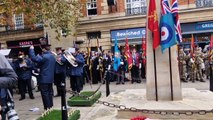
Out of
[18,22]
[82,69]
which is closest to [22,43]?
[18,22]

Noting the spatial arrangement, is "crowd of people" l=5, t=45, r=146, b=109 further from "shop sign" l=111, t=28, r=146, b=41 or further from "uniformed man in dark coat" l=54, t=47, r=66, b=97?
"shop sign" l=111, t=28, r=146, b=41

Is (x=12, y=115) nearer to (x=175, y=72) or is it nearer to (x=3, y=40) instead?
(x=175, y=72)

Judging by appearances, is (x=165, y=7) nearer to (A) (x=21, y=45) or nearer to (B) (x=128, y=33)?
(B) (x=128, y=33)

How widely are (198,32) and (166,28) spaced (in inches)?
785

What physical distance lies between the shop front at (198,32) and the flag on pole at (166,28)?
19.0 metres

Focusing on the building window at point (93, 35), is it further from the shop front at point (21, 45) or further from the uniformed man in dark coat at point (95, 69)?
the uniformed man in dark coat at point (95, 69)

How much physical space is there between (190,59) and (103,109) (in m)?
9.15

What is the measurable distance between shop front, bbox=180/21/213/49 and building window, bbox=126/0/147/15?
12.2 feet

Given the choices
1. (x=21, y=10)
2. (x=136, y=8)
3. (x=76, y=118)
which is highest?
(x=136, y=8)

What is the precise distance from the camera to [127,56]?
17.8 m

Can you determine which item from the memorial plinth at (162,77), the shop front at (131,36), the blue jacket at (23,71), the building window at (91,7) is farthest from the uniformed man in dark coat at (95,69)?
the building window at (91,7)

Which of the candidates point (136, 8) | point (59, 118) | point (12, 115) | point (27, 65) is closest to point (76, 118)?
point (59, 118)

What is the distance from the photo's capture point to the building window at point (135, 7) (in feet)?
95.1

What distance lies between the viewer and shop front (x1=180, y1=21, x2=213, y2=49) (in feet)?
87.7
